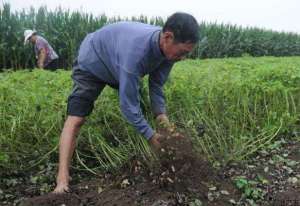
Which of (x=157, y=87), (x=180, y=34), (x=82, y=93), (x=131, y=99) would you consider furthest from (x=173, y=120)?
(x=180, y=34)

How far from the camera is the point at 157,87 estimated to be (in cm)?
338

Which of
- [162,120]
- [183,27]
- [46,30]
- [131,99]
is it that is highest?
[183,27]

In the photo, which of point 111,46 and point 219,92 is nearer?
point 111,46

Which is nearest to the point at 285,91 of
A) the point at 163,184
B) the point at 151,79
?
the point at 151,79

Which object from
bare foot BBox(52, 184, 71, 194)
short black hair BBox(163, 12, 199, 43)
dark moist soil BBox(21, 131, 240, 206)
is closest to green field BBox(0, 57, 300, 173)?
dark moist soil BBox(21, 131, 240, 206)

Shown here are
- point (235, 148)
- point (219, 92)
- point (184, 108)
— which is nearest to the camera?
point (235, 148)

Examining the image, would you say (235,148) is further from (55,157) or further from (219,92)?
(55,157)

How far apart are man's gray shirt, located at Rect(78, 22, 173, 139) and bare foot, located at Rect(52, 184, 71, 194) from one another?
0.66 meters

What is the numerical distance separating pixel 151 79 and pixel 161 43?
2.13 ft

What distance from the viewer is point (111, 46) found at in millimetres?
3061

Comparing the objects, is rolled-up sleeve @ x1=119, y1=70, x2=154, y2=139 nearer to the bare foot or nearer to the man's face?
the man's face

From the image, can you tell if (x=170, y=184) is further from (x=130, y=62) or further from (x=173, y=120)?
(x=173, y=120)

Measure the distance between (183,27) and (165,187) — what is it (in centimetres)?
104

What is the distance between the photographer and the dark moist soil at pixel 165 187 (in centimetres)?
288
